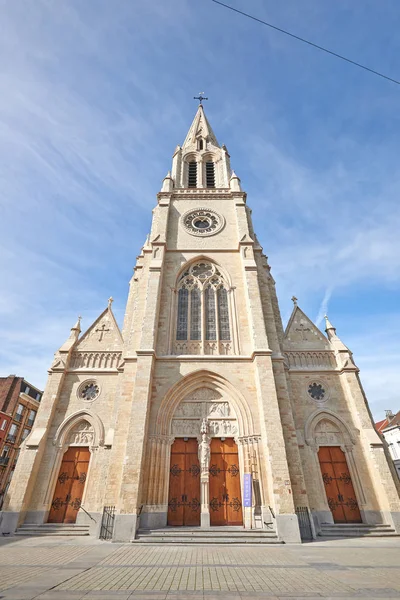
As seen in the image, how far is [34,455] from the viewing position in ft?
43.3

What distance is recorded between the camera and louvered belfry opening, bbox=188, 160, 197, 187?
25.0 m

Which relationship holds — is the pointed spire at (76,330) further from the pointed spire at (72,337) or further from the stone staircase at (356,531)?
the stone staircase at (356,531)

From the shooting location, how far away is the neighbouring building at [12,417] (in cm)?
2955

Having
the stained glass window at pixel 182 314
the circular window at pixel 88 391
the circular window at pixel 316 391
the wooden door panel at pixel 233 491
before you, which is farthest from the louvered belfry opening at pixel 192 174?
the wooden door panel at pixel 233 491

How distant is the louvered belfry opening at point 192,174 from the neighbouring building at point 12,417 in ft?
92.8

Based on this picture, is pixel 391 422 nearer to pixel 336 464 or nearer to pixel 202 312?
pixel 336 464

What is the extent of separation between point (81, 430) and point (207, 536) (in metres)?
7.98

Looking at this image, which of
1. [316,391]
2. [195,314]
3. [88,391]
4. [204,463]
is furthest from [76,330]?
[316,391]

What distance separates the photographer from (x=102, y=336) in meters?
17.4

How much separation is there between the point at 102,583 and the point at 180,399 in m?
8.62

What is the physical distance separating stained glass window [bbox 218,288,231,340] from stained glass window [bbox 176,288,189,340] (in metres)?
1.87

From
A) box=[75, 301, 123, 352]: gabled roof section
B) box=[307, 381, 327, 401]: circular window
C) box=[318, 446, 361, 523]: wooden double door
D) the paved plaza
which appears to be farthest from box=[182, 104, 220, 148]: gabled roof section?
the paved plaza

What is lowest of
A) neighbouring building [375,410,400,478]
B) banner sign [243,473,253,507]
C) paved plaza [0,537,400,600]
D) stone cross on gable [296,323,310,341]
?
paved plaza [0,537,400,600]

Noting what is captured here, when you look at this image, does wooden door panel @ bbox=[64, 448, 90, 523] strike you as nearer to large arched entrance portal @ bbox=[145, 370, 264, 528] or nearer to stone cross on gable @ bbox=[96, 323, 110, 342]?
large arched entrance portal @ bbox=[145, 370, 264, 528]
